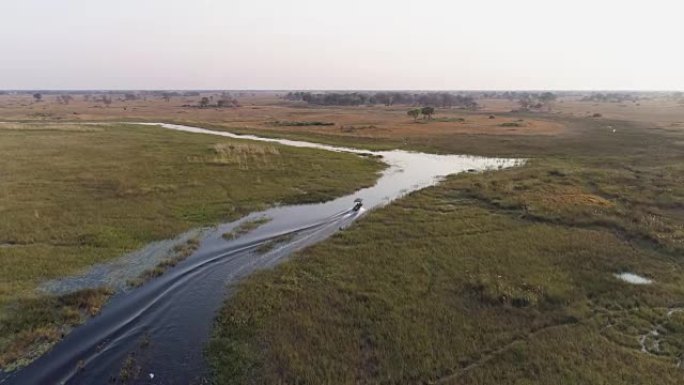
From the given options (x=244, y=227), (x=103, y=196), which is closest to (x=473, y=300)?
(x=244, y=227)

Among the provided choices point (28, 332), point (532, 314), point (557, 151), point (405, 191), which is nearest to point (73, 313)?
point (28, 332)

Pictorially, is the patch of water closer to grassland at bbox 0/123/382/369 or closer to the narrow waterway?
the narrow waterway

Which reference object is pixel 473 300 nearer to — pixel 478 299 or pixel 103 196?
pixel 478 299

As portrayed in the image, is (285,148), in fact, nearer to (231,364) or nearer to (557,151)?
(557,151)

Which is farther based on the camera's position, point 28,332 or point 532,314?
point 532,314

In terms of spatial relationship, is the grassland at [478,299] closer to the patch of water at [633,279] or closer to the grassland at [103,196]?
the patch of water at [633,279]

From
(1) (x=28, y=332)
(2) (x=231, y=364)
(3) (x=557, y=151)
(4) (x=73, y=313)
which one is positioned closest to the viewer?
(2) (x=231, y=364)

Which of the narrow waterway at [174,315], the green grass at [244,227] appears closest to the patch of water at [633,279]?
the narrow waterway at [174,315]
